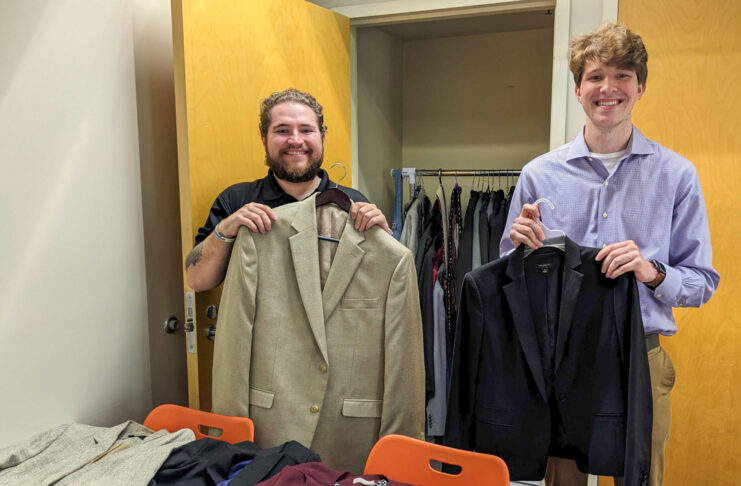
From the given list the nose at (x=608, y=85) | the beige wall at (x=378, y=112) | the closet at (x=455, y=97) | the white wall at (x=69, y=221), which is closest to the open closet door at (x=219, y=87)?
the white wall at (x=69, y=221)

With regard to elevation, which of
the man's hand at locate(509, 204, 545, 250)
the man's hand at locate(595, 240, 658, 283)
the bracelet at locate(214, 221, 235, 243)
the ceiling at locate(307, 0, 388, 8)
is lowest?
the man's hand at locate(595, 240, 658, 283)

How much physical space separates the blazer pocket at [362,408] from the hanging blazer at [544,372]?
0.21 m

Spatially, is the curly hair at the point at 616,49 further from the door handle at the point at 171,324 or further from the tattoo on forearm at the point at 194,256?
the door handle at the point at 171,324

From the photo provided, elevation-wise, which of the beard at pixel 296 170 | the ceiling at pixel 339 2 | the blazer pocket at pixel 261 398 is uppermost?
the ceiling at pixel 339 2

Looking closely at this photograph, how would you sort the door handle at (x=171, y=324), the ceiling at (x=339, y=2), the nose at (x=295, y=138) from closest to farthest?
1. the nose at (x=295, y=138)
2. the door handle at (x=171, y=324)
3. the ceiling at (x=339, y=2)

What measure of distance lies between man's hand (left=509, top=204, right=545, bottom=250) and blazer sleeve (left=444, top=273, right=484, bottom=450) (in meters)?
0.16

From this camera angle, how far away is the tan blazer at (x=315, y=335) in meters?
1.61

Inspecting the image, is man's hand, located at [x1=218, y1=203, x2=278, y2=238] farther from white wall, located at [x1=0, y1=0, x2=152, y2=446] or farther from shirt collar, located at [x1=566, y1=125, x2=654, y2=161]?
shirt collar, located at [x1=566, y1=125, x2=654, y2=161]

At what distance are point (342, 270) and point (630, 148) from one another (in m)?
0.85

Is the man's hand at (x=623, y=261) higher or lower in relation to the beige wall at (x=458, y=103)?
lower

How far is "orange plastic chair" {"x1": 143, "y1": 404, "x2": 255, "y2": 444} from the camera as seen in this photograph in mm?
1586

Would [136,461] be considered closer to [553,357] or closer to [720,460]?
[553,357]

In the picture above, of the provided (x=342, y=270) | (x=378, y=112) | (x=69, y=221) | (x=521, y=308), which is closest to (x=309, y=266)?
(x=342, y=270)

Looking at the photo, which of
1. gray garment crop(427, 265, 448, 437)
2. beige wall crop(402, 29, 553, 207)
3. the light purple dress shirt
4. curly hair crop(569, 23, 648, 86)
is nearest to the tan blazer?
the light purple dress shirt
